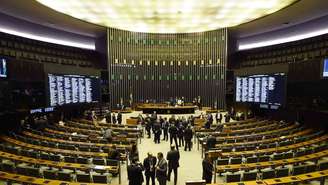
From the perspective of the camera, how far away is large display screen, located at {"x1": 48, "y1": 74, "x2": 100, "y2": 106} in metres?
14.6

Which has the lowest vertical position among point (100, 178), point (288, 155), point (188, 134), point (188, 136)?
point (100, 178)

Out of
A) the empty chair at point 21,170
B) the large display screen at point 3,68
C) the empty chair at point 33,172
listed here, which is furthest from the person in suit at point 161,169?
the large display screen at point 3,68

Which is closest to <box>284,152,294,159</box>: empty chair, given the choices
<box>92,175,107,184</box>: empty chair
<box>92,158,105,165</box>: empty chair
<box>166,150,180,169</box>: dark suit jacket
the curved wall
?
<box>166,150,180,169</box>: dark suit jacket

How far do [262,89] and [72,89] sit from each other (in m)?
13.9

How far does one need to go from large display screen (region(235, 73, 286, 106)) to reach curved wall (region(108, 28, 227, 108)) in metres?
5.97

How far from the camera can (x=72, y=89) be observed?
53.1ft

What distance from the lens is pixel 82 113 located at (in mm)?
19703

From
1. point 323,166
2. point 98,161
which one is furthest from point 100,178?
point 323,166

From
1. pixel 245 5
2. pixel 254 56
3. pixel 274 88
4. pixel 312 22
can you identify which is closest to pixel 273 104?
pixel 274 88

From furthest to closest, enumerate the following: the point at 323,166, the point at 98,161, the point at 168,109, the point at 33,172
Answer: the point at 168,109, the point at 98,161, the point at 323,166, the point at 33,172

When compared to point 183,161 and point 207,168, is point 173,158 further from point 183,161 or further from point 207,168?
point 183,161

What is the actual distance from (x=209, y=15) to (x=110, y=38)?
10776 mm

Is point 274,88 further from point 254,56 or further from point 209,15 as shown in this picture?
point 254,56

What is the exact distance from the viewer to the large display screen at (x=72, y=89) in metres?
14.6
